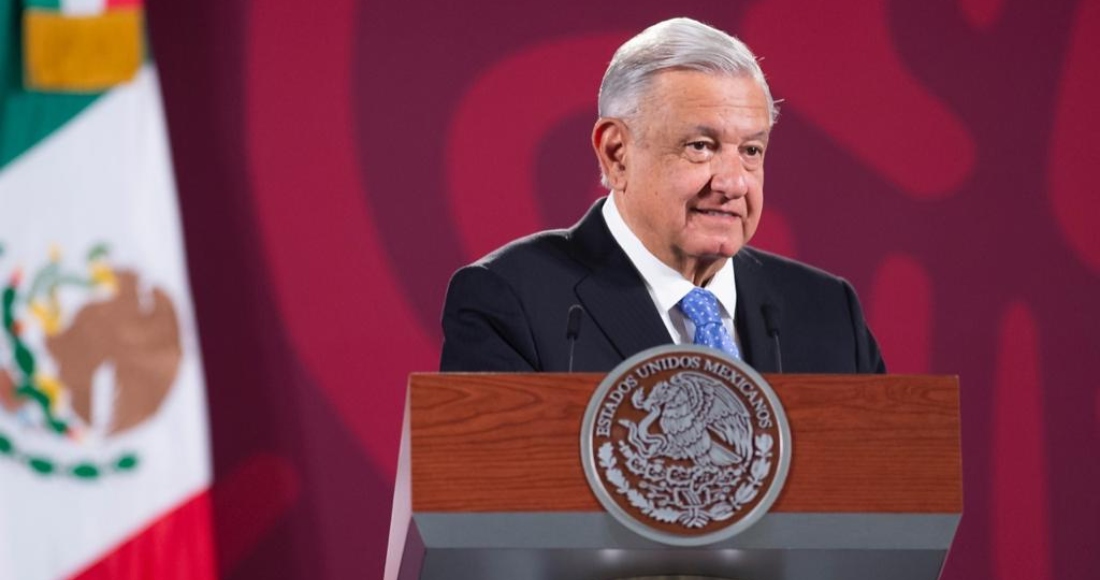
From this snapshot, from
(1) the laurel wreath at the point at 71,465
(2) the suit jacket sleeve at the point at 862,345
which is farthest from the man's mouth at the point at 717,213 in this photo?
(1) the laurel wreath at the point at 71,465

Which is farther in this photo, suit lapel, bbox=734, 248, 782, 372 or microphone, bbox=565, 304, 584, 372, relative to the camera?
suit lapel, bbox=734, 248, 782, 372

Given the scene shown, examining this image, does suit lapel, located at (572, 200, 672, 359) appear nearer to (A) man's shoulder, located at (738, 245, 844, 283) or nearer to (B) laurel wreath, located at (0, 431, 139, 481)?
(A) man's shoulder, located at (738, 245, 844, 283)

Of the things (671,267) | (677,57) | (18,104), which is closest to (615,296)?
(671,267)

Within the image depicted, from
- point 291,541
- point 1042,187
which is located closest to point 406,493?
point 291,541

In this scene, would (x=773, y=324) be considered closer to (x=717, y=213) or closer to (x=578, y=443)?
(x=717, y=213)

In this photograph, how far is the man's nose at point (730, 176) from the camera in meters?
2.41

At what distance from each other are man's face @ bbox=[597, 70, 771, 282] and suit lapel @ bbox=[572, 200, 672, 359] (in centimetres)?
7

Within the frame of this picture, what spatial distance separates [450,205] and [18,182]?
2.93 ft

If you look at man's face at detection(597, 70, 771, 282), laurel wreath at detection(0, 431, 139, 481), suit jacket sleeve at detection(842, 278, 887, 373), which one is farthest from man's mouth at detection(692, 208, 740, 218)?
laurel wreath at detection(0, 431, 139, 481)

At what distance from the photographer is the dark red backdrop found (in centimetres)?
351

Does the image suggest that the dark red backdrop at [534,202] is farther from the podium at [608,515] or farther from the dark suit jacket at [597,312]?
the podium at [608,515]

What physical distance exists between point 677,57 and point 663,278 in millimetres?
320

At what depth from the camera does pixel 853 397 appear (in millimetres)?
1725

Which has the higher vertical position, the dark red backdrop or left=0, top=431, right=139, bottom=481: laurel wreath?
the dark red backdrop
